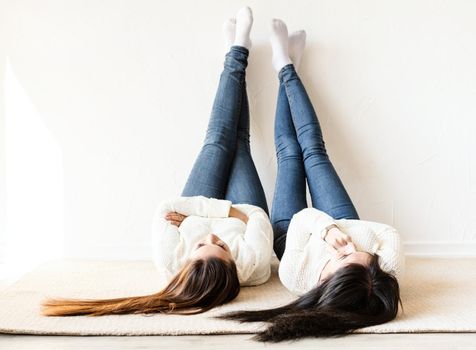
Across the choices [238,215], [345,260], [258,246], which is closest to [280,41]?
[238,215]

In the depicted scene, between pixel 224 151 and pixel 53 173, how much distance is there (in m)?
0.64

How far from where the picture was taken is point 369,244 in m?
1.48

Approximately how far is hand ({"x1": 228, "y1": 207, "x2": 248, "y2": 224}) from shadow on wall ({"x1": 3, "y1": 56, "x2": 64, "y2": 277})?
0.70m

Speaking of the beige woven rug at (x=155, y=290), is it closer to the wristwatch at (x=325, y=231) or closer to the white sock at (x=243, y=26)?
the wristwatch at (x=325, y=231)

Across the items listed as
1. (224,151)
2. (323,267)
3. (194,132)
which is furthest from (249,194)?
(323,267)

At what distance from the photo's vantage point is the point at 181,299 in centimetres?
131

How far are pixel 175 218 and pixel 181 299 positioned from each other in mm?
360

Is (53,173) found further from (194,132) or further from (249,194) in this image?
(249,194)

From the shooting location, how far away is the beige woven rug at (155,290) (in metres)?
1.19

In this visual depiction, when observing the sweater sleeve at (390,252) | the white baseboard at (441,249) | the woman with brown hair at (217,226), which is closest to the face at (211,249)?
the woman with brown hair at (217,226)

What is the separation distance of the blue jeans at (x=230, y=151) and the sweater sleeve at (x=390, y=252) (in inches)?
18.1


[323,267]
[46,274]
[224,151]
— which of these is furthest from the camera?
[224,151]

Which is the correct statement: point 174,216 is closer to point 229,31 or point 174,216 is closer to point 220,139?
point 220,139

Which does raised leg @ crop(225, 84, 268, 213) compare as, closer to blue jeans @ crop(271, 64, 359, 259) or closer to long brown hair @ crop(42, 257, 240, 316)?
blue jeans @ crop(271, 64, 359, 259)
